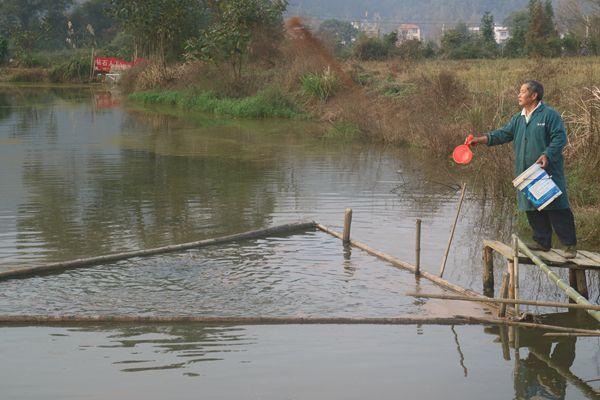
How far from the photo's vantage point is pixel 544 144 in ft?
24.6

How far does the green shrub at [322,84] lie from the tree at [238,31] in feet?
13.3

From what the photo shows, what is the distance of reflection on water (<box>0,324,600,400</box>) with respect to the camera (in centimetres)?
615

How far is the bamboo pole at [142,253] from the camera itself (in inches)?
332

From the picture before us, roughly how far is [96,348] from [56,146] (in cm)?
1378

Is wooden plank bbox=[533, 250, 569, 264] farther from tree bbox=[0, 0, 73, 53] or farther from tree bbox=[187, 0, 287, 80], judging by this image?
tree bbox=[0, 0, 73, 53]

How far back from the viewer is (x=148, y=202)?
42.4 ft

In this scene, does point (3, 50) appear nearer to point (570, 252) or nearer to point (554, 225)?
point (554, 225)

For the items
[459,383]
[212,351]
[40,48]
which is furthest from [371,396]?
[40,48]

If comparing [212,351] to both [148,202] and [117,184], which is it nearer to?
[148,202]

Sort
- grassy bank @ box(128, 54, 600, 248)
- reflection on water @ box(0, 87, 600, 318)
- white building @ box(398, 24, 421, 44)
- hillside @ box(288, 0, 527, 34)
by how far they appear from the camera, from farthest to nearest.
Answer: hillside @ box(288, 0, 527, 34) → white building @ box(398, 24, 421, 44) → grassy bank @ box(128, 54, 600, 248) → reflection on water @ box(0, 87, 600, 318)

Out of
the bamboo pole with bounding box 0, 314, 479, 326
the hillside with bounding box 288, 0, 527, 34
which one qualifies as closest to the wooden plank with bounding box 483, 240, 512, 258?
the bamboo pole with bounding box 0, 314, 479, 326

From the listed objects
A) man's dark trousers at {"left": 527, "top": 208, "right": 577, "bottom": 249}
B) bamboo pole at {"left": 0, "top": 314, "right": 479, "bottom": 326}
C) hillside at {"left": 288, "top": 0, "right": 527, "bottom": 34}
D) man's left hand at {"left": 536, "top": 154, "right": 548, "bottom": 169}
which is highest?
hillside at {"left": 288, "top": 0, "right": 527, "bottom": 34}

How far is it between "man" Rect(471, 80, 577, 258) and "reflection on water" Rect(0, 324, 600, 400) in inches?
36.6

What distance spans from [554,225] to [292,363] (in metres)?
2.50
